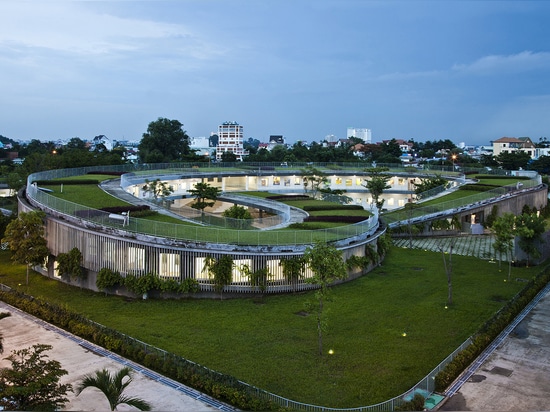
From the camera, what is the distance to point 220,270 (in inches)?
1213

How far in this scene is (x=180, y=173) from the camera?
73125 millimetres

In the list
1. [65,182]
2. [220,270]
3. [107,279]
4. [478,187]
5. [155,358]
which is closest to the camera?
[155,358]

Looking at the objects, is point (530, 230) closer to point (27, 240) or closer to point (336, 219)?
point (336, 219)

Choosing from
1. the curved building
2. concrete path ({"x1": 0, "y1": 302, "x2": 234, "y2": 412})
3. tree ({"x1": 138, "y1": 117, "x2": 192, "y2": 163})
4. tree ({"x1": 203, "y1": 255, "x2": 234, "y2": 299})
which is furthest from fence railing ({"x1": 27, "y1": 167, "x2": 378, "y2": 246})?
tree ({"x1": 138, "y1": 117, "x2": 192, "y2": 163})

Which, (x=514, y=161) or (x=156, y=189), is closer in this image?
(x=156, y=189)

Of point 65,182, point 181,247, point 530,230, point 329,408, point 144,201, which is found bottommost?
point 329,408

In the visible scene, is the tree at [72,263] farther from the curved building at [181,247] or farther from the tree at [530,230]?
the tree at [530,230]

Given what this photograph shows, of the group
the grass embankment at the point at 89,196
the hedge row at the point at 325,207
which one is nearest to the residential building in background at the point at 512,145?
the hedge row at the point at 325,207

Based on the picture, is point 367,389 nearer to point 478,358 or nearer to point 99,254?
point 478,358

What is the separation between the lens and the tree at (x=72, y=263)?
33719 mm

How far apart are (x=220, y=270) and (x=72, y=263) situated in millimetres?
10313

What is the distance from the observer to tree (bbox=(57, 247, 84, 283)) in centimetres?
3372

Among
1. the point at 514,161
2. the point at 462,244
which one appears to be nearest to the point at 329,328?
the point at 462,244

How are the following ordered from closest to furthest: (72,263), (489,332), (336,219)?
(489,332) < (72,263) < (336,219)
